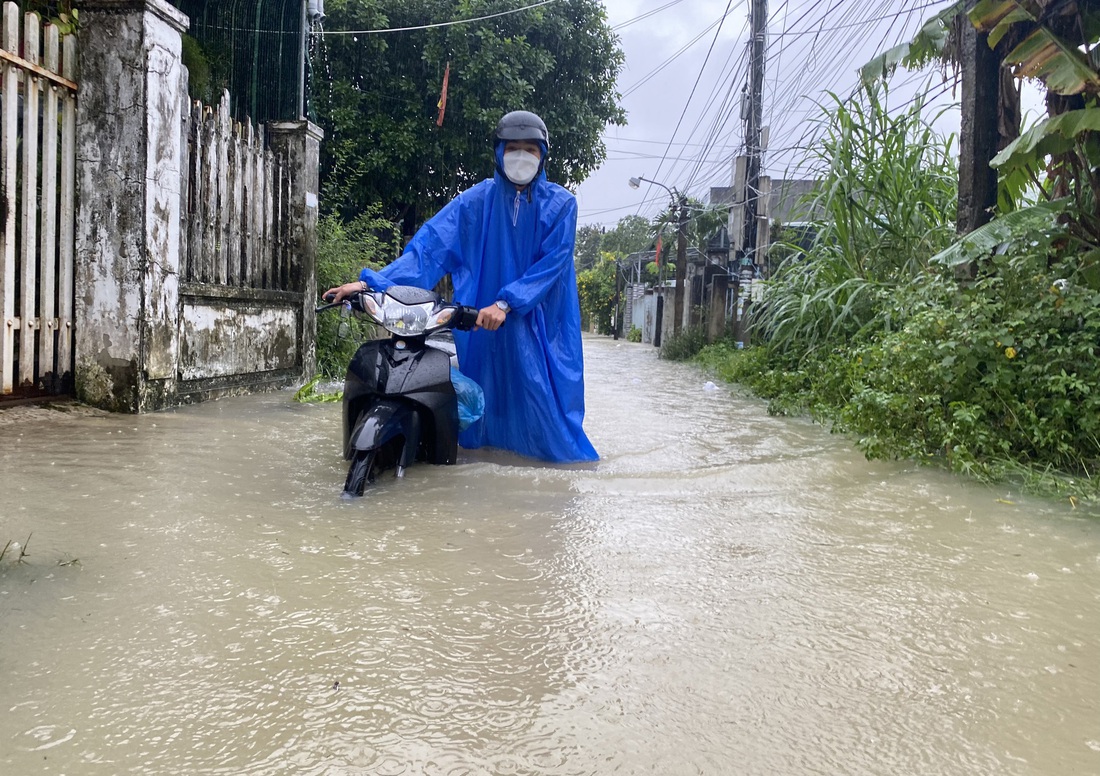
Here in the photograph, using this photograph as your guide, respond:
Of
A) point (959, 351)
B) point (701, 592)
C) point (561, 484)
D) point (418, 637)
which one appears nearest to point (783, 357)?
point (959, 351)

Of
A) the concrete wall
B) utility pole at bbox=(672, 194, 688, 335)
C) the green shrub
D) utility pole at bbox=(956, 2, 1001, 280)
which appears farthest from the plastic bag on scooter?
utility pole at bbox=(672, 194, 688, 335)

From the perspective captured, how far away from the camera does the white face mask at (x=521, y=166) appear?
4066 mm

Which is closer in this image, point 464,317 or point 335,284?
point 464,317

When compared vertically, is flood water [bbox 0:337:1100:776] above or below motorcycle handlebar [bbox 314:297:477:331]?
below

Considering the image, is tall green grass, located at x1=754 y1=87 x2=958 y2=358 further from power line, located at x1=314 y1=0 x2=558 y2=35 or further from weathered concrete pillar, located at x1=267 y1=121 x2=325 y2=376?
power line, located at x1=314 y1=0 x2=558 y2=35

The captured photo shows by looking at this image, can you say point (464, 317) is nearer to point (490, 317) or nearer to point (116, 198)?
point (490, 317)

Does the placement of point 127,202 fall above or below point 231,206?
below

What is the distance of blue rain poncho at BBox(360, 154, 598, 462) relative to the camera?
4.19 meters

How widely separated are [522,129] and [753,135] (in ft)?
36.3

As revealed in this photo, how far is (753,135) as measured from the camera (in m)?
14.1

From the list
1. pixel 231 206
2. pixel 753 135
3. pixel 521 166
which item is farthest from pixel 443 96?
pixel 521 166

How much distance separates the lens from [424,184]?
576 inches

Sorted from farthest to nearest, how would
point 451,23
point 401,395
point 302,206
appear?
point 451,23
point 302,206
point 401,395

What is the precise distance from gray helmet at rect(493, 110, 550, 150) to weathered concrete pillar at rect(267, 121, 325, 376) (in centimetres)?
380
